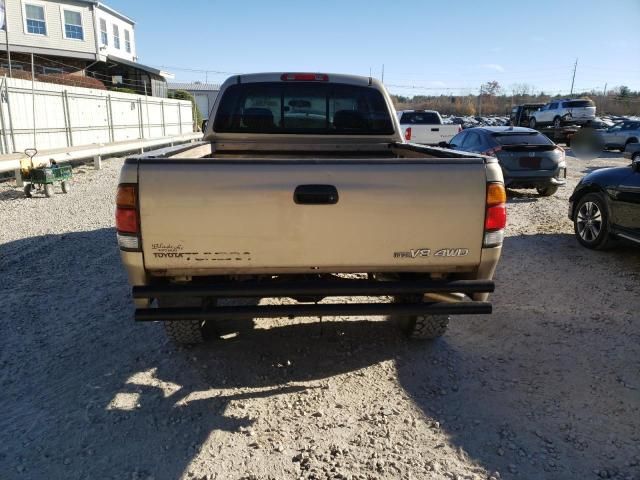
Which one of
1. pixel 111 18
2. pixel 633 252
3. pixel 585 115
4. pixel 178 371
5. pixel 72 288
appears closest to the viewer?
pixel 178 371

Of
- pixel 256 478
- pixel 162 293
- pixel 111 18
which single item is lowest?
pixel 256 478

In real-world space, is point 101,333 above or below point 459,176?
below

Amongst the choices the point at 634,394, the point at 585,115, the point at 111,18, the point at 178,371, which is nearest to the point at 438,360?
the point at 634,394

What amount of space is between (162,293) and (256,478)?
114cm

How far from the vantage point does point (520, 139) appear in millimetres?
10680

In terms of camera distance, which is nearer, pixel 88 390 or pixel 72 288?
pixel 88 390

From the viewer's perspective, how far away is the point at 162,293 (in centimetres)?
282

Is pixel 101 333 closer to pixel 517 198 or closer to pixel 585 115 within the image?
pixel 517 198

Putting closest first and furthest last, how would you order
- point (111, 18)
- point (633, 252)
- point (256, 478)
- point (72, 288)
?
point (256, 478) < point (72, 288) < point (633, 252) < point (111, 18)

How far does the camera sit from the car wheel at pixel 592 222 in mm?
6449

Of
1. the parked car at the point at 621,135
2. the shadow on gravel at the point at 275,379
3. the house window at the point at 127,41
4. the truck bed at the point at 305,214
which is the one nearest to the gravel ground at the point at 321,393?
the shadow on gravel at the point at 275,379

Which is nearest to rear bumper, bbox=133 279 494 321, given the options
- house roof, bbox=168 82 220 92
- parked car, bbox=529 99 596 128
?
parked car, bbox=529 99 596 128

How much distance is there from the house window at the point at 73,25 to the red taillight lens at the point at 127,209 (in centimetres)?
3424

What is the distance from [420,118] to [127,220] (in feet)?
58.8
